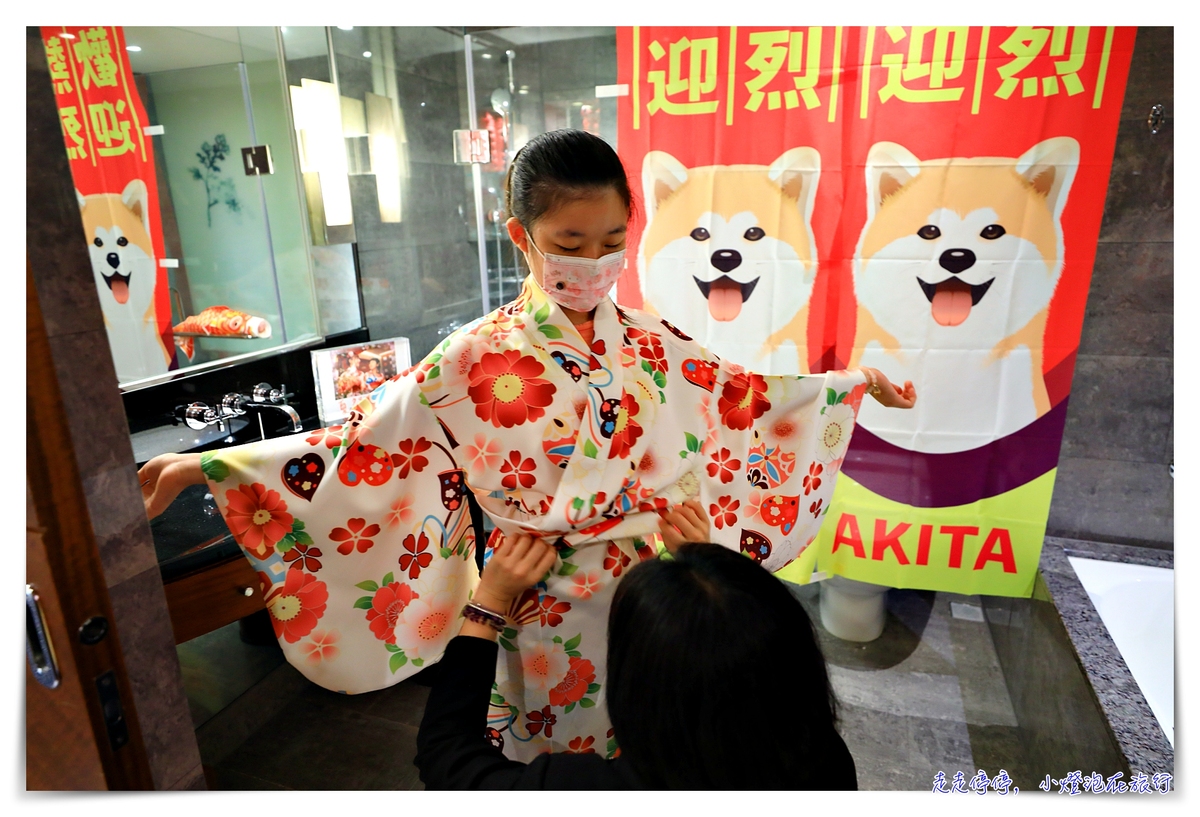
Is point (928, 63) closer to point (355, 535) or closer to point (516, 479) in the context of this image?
point (516, 479)

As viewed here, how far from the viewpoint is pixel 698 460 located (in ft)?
3.60

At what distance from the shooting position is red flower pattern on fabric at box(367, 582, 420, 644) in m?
1.02

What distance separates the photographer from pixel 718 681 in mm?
594

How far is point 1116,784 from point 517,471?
1.25 metres

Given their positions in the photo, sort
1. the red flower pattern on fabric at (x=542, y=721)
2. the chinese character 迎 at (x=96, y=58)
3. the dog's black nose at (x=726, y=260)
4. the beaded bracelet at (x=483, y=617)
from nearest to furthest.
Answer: the beaded bracelet at (x=483, y=617), the red flower pattern on fabric at (x=542, y=721), the chinese character 迎 at (x=96, y=58), the dog's black nose at (x=726, y=260)

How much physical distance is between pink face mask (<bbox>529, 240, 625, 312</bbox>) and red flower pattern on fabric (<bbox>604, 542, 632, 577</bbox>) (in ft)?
1.21

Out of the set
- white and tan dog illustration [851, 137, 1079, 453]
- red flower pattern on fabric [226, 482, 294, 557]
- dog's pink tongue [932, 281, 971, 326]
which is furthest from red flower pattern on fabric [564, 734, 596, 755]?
dog's pink tongue [932, 281, 971, 326]

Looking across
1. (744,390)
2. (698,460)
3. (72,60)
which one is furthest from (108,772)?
(72,60)

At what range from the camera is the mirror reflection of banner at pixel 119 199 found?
4.43 ft

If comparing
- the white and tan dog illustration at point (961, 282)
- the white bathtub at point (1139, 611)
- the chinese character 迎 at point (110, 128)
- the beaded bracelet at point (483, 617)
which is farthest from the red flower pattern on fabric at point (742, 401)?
the chinese character 迎 at point (110, 128)

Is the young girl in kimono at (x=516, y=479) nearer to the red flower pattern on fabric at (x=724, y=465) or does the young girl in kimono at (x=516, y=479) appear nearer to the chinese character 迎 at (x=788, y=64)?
the red flower pattern on fabric at (x=724, y=465)

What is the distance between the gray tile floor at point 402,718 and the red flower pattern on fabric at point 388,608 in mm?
834

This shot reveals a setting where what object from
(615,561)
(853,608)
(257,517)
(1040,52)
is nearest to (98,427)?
(257,517)

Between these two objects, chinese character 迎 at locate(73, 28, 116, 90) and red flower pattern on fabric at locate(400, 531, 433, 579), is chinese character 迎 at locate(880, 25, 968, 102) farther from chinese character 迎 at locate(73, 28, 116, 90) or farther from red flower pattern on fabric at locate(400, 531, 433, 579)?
chinese character 迎 at locate(73, 28, 116, 90)
